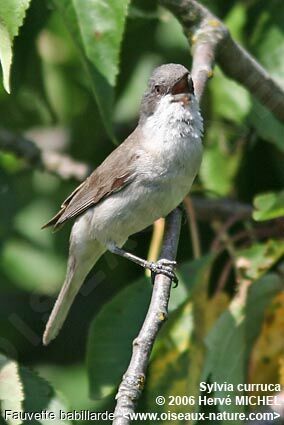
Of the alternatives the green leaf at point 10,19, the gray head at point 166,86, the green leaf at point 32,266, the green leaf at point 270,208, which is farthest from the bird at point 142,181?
the green leaf at point 10,19

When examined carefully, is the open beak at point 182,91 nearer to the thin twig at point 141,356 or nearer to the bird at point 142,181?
the bird at point 142,181

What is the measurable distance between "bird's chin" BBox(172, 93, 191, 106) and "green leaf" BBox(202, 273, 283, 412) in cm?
90

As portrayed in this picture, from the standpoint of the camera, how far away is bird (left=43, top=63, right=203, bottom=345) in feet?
13.5

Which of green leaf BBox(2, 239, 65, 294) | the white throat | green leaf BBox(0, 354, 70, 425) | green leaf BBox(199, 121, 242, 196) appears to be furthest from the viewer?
green leaf BBox(2, 239, 65, 294)

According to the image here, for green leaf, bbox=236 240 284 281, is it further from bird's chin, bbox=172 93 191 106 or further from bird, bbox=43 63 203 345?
bird's chin, bbox=172 93 191 106

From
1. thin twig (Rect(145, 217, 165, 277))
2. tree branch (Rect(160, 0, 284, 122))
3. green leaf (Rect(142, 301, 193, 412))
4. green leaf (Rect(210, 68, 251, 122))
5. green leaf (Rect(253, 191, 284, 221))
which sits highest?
green leaf (Rect(210, 68, 251, 122))

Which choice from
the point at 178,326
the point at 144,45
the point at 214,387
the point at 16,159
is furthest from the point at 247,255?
the point at 16,159

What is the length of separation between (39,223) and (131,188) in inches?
47.6

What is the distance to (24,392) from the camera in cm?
348

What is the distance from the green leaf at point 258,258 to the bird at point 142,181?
18.4 inches

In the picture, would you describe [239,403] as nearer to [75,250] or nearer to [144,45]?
[75,250]

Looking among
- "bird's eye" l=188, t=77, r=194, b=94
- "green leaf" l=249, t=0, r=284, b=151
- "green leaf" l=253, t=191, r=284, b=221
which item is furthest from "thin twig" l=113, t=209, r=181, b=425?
"green leaf" l=249, t=0, r=284, b=151

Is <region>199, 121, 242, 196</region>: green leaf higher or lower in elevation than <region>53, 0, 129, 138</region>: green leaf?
higher

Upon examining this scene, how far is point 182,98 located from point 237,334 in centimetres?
108
